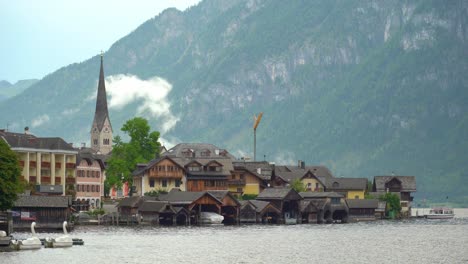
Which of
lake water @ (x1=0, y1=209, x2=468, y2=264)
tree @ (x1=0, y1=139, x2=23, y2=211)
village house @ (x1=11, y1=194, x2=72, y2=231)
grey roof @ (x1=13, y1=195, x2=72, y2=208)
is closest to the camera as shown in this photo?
lake water @ (x1=0, y1=209, x2=468, y2=264)

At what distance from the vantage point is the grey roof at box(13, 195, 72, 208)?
16950 cm

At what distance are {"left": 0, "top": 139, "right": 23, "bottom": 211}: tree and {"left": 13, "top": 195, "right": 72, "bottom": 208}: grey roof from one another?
85.4 feet

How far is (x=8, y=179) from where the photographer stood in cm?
14038

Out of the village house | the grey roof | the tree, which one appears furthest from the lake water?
the tree

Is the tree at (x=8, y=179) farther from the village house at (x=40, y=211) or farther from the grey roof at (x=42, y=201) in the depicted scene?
the village house at (x=40, y=211)

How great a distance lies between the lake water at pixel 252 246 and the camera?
126 meters

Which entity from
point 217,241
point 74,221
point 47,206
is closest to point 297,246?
point 217,241

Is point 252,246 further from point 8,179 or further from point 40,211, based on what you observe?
point 40,211

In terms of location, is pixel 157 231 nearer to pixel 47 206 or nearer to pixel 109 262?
pixel 47 206

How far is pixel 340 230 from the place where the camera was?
7470 inches

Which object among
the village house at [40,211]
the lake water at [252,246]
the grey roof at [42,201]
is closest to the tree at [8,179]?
the lake water at [252,246]

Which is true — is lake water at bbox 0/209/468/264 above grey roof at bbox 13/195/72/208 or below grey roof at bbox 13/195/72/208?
below

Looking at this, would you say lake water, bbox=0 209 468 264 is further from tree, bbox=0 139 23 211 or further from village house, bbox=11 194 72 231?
tree, bbox=0 139 23 211

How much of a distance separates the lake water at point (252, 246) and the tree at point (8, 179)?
29.6 feet
